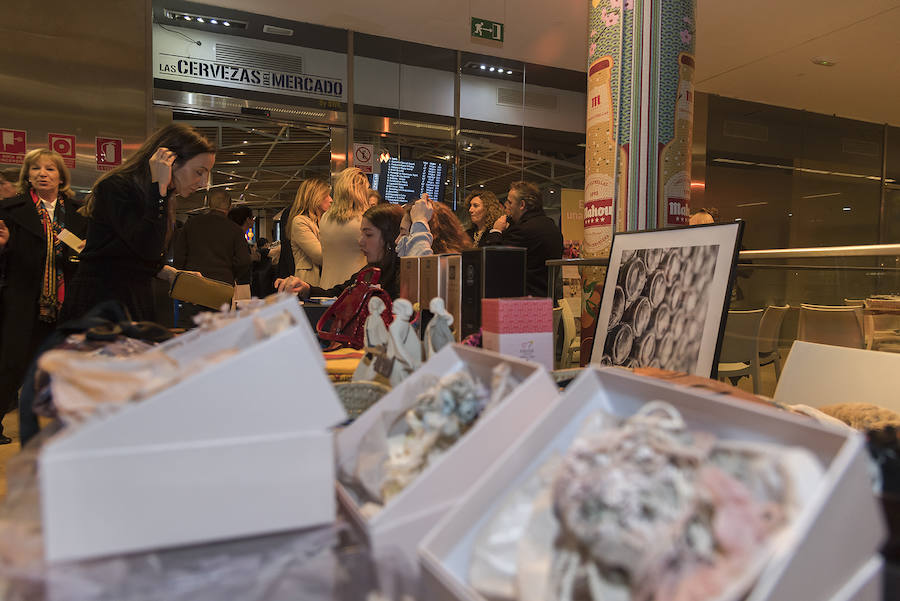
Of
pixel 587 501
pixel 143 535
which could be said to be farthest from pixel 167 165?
pixel 587 501

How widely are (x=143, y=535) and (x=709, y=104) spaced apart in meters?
9.37

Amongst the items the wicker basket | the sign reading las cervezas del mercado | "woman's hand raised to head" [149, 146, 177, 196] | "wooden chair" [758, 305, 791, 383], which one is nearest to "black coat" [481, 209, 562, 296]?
"wooden chair" [758, 305, 791, 383]

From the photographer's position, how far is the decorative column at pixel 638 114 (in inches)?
90.9

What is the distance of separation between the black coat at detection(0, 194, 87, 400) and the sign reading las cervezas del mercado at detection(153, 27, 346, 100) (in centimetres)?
265

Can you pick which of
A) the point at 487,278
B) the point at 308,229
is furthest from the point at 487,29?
the point at 487,278

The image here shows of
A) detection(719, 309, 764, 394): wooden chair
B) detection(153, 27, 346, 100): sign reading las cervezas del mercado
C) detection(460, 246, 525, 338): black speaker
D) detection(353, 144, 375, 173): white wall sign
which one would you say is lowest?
detection(719, 309, 764, 394): wooden chair

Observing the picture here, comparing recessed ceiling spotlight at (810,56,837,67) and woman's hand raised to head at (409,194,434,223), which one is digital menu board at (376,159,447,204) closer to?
woman's hand raised to head at (409,194,434,223)

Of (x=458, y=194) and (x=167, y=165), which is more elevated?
(x=458, y=194)

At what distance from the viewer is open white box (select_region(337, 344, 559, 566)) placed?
0.66 meters

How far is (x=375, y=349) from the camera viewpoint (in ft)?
3.89

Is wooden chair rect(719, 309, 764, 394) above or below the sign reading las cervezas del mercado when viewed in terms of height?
below

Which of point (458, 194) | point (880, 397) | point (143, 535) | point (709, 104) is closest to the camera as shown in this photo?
point (143, 535)

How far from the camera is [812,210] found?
9.88 metres

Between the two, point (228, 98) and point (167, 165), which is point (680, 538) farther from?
point (228, 98)
